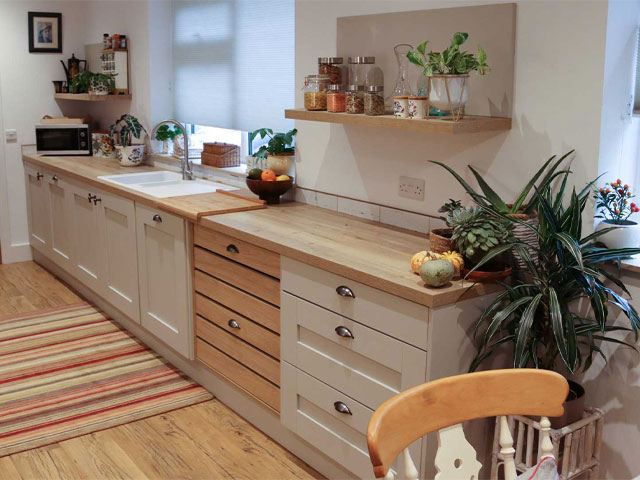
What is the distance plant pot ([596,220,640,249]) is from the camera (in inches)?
84.7

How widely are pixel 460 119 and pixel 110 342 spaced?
2.49 meters

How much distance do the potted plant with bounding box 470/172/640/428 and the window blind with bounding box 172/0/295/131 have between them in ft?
5.99

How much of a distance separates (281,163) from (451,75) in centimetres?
133

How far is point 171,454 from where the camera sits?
2830mm

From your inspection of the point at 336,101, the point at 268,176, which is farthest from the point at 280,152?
the point at 336,101

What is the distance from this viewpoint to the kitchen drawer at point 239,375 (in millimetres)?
2848

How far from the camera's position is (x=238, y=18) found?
4.02m

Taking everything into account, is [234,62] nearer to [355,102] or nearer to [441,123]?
[355,102]

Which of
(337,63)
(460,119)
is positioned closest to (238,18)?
(337,63)

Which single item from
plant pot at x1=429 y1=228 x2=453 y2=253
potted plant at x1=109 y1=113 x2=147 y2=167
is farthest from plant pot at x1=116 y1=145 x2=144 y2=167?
plant pot at x1=429 y1=228 x2=453 y2=253

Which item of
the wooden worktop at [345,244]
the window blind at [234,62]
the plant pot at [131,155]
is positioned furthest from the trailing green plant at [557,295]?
the plant pot at [131,155]

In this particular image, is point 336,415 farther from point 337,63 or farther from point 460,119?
point 337,63

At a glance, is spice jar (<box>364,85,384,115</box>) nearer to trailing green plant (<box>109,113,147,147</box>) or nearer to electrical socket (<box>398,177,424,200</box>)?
electrical socket (<box>398,177,424,200</box>)

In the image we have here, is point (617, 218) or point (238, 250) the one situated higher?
point (617, 218)
